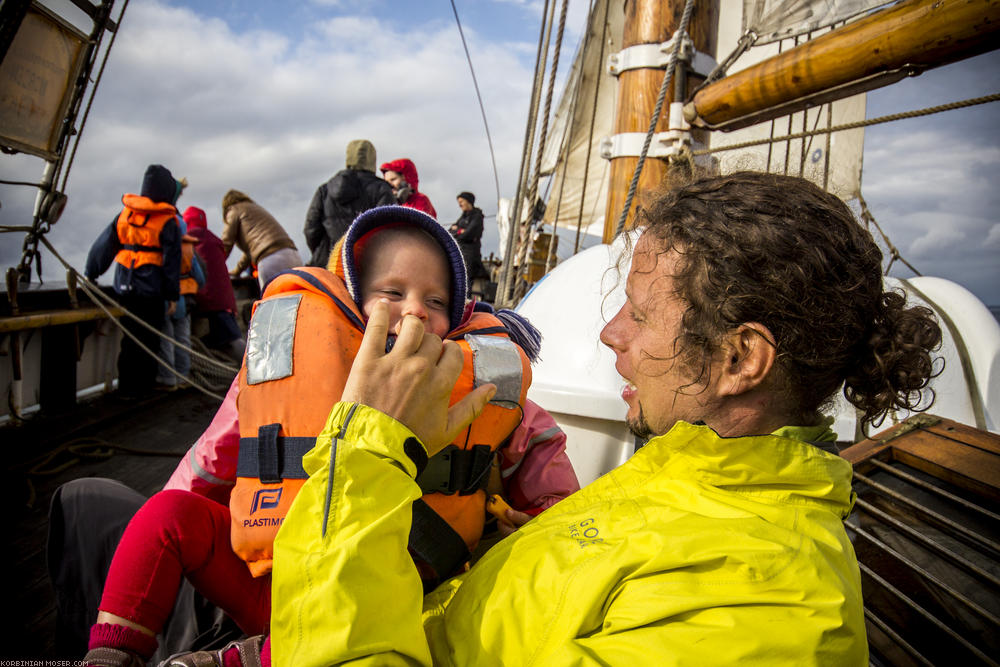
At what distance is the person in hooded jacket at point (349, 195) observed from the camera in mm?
4578

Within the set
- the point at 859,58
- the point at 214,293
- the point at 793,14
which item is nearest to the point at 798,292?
the point at 859,58

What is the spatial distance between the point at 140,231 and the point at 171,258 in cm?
30

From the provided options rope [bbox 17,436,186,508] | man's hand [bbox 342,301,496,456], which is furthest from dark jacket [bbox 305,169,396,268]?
man's hand [bbox 342,301,496,456]

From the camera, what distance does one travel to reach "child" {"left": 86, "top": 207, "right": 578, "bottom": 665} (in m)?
1.11

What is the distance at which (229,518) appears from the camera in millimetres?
1281

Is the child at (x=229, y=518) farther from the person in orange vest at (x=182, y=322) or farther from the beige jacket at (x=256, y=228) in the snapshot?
the beige jacket at (x=256, y=228)

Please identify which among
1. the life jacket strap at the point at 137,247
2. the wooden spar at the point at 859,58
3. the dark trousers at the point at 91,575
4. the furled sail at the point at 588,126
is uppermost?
the furled sail at the point at 588,126

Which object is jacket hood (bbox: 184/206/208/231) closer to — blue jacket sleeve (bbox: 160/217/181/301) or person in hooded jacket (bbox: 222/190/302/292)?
person in hooded jacket (bbox: 222/190/302/292)

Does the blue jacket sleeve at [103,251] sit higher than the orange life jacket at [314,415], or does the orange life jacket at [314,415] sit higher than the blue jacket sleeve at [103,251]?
the blue jacket sleeve at [103,251]

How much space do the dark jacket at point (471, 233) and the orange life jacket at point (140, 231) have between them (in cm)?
514

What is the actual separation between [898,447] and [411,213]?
1720 mm

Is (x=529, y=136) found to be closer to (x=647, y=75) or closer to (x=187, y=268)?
(x=647, y=75)

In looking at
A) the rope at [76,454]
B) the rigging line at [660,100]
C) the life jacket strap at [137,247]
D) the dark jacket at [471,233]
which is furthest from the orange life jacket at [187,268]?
the dark jacket at [471,233]

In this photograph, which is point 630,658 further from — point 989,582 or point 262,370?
point 989,582
